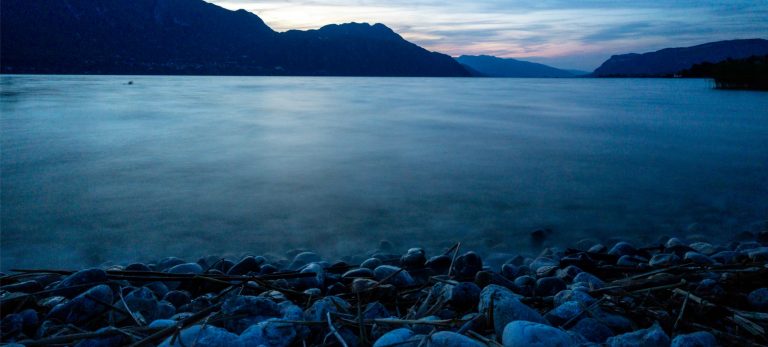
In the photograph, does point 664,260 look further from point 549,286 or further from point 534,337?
point 534,337

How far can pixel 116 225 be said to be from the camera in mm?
4414

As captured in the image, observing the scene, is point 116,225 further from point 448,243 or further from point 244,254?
point 448,243

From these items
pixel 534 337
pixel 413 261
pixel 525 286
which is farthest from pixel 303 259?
pixel 534 337

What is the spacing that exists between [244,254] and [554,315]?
2601mm

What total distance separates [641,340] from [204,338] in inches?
66.6

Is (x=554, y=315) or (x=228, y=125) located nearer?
(x=554, y=315)

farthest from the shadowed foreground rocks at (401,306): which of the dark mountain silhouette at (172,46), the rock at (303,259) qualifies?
the dark mountain silhouette at (172,46)

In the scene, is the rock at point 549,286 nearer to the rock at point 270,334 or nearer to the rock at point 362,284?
the rock at point 362,284

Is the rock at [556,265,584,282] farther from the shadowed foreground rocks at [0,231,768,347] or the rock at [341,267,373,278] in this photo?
the rock at [341,267,373,278]

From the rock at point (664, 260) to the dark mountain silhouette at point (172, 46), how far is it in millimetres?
102880

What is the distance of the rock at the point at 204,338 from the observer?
1.76 m

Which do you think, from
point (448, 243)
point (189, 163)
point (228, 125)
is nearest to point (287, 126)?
point (228, 125)

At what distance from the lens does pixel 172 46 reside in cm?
13212

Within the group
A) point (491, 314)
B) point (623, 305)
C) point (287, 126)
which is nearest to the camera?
point (491, 314)
